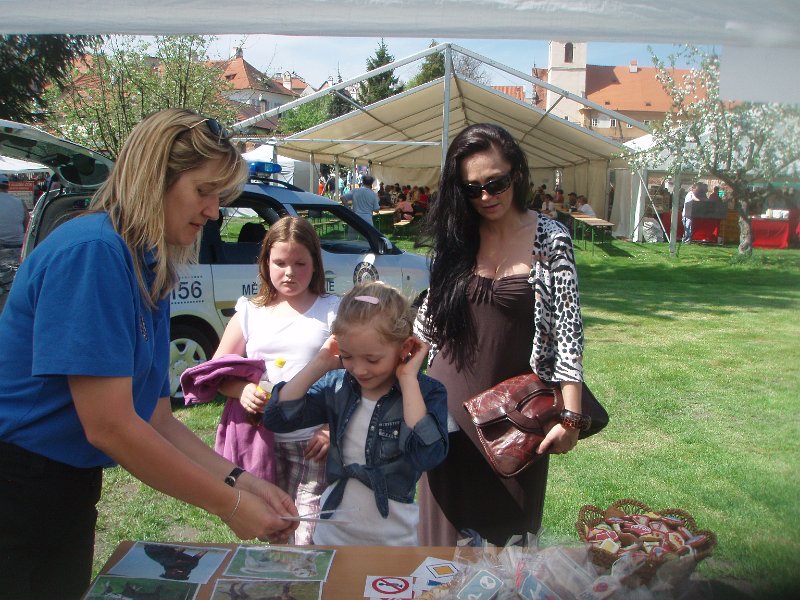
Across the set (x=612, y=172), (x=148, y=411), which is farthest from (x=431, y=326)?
(x=612, y=172)

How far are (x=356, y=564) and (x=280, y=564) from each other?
19cm

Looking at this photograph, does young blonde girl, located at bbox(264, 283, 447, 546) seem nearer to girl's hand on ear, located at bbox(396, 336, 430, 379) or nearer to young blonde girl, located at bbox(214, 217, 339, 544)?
girl's hand on ear, located at bbox(396, 336, 430, 379)

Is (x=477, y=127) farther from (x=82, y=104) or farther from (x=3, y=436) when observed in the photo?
(x=82, y=104)

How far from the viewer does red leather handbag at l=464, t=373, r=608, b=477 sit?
2270 millimetres

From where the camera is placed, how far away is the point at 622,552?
1.61 m

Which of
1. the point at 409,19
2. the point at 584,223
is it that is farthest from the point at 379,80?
the point at 409,19

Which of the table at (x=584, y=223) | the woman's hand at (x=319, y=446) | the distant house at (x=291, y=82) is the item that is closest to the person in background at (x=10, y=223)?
the distant house at (x=291, y=82)

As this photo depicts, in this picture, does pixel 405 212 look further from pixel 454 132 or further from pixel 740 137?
pixel 740 137

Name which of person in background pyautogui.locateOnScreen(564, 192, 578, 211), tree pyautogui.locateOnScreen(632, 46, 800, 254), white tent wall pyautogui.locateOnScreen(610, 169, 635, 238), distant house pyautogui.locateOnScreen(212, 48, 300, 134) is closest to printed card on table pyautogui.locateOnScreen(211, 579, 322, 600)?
tree pyautogui.locateOnScreen(632, 46, 800, 254)

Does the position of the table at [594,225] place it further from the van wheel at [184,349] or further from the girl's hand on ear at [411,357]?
the girl's hand on ear at [411,357]

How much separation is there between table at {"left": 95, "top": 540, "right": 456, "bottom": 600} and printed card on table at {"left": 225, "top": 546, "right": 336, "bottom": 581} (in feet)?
0.07

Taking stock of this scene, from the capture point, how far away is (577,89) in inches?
426

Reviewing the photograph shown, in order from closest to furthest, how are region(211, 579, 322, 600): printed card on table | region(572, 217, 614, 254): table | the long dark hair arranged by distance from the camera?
region(211, 579, 322, 600): printed card on table < the long dark hair < region(572, 217, 614, 254): table

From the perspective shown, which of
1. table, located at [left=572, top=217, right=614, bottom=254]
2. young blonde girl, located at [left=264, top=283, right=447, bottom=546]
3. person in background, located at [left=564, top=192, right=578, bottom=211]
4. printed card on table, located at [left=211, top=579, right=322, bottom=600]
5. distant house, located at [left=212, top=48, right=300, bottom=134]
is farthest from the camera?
person in background, located at [left=564, top=192, right=578, bottom=211]
